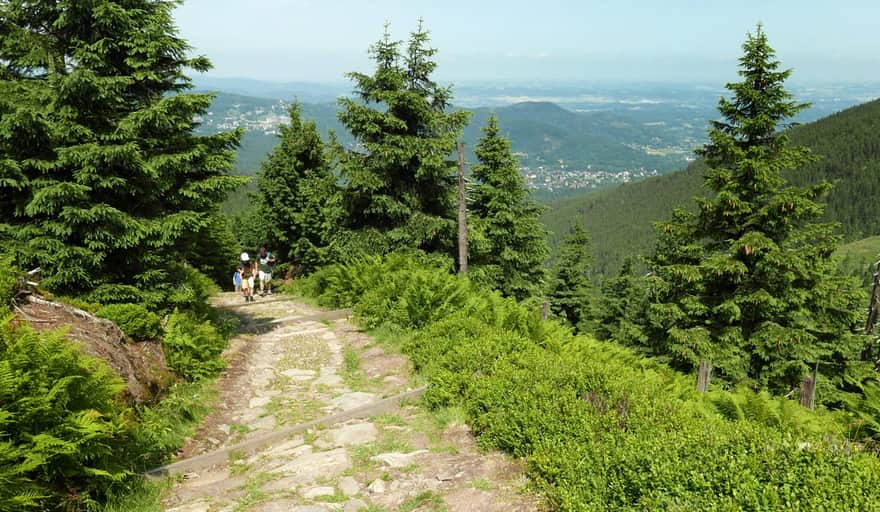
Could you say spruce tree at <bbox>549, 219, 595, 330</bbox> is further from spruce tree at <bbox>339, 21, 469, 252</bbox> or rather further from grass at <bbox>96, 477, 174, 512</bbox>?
grass at <bbox>96, 477, 174, 512</bbox>

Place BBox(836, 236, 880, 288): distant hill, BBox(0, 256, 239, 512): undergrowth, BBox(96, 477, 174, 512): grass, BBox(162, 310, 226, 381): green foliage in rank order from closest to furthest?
BBox(0, 256, 239, 512): undergrowth
BBox(96, 477, 174, 512): grass
BBox(162, 310, 226, 381): green foliage
BBox(836, 236, 880, 288): distant hill

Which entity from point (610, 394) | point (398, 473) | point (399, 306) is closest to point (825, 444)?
point (610, 394)

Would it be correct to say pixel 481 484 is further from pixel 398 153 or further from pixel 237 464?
pixel 398 153

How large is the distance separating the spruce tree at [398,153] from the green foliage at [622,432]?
7.18m

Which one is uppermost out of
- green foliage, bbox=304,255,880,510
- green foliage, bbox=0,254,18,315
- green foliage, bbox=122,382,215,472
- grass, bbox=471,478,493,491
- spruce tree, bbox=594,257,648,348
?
green foliage, bbox=0,254,18,315

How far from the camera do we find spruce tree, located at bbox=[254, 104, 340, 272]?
1161 inches

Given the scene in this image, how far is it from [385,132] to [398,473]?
12542mm

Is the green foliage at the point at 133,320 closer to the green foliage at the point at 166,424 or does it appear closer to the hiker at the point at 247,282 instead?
the green foliage at the point at 166,424

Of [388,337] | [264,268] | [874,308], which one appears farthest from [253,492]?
[874,308]

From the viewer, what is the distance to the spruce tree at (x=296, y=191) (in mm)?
29484

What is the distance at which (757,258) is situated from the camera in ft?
44.7

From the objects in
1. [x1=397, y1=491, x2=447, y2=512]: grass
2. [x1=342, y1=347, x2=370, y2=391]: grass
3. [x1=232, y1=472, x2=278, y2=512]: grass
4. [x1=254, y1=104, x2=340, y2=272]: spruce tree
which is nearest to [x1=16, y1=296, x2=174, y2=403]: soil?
[x1=232, y1=472, x2=278, y2=512]: grass

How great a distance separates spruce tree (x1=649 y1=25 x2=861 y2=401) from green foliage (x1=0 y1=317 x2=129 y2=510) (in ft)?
43.3

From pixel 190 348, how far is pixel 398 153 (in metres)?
8.98
